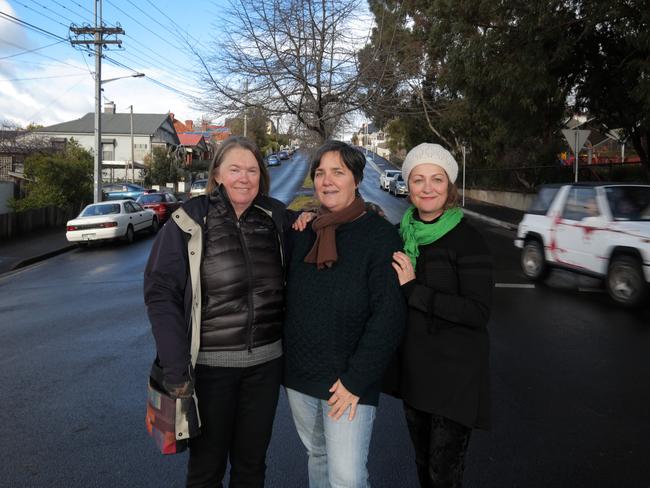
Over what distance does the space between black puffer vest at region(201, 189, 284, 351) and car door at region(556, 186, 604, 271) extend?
24.4ft

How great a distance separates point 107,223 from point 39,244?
7.40 ft

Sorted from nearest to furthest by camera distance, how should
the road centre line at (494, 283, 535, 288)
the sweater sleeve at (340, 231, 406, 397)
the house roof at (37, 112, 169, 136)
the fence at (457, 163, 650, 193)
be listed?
the sweater sleeve at (340, 231, 406, 397) < the road centre line at (494, 283, 535, 288) < the fence at (457, 163, 650, 193) < the house roof at (37, 112, 169, 136)

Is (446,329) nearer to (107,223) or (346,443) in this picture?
(346,443)

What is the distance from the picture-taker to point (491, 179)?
3042cm

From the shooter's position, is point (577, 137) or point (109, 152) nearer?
point (577, 137)

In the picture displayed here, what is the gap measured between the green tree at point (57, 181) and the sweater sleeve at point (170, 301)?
20.2 metres

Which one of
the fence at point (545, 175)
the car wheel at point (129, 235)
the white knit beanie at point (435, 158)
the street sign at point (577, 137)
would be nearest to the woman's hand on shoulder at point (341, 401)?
the white knit beanie at point (435, 158)

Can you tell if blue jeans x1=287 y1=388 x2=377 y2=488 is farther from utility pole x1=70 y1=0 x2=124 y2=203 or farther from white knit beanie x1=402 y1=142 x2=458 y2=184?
utility pole x1=70 y1=0 x2=124 y2=203

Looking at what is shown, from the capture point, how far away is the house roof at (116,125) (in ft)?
183

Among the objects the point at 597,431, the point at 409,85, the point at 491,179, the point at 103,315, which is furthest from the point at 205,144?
the point at 597,431

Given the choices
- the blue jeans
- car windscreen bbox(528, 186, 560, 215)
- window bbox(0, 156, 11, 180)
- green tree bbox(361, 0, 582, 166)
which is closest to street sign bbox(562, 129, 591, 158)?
green tree bbox(361, 0, 582, 166)

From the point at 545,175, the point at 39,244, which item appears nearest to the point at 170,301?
the point at 39,244

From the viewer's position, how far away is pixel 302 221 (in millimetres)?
2576

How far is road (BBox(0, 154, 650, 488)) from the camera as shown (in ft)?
10.9
